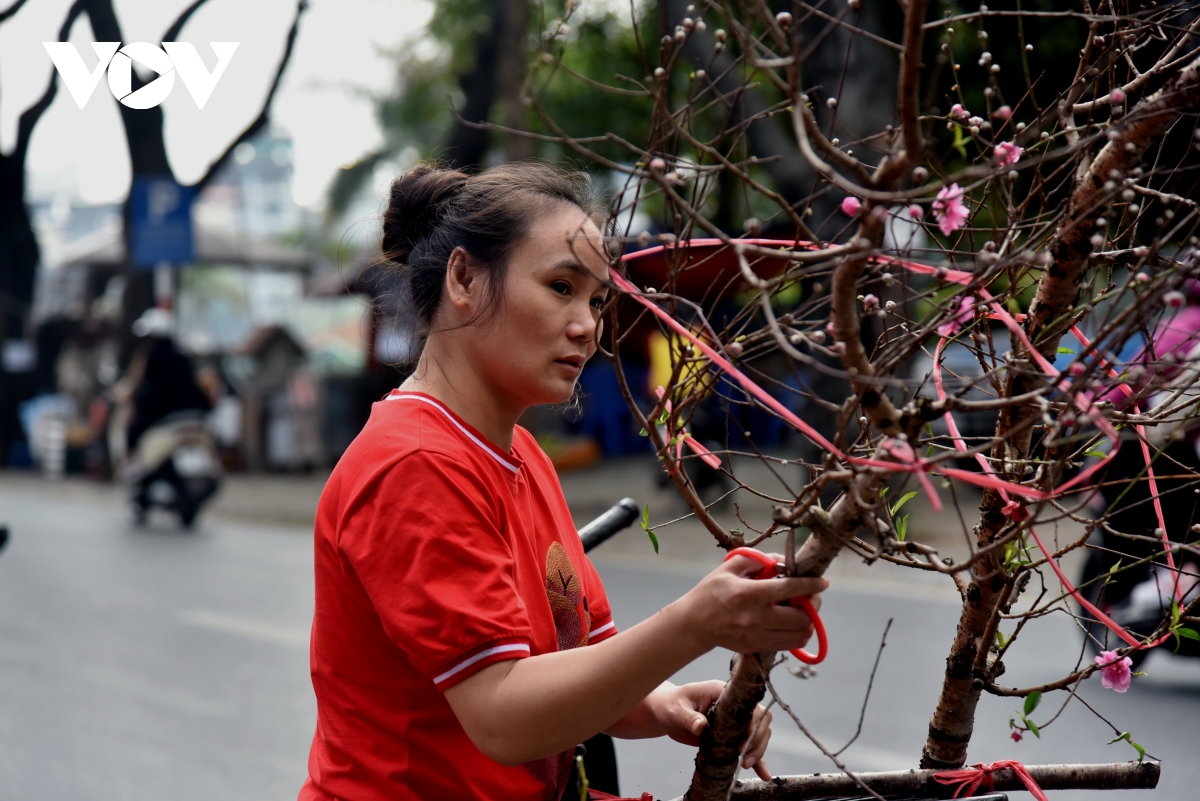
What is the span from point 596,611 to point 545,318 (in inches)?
20.7

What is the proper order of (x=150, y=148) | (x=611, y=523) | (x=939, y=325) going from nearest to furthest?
(x=939, y=325) < (x=611, y=523) < (x=150, y=148)

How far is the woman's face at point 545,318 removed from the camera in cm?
156

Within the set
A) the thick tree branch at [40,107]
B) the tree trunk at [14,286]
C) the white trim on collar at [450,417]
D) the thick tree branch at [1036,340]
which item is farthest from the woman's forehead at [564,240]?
the tree trunk at [14,286]

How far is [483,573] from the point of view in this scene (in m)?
1.38

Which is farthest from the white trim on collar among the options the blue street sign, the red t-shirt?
the blue street sign

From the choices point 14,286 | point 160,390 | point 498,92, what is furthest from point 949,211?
point 14,286

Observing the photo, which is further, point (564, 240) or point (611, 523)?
point (611, 523)

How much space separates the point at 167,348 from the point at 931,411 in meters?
11.6

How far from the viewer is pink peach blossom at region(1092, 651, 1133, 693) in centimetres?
163

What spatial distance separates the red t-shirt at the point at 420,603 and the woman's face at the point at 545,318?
96 millimetres

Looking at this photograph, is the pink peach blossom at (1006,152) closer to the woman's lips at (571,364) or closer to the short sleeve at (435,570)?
the woman's lips at (571,364)

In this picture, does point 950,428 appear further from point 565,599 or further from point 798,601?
point 565,599

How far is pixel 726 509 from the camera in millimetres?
9891

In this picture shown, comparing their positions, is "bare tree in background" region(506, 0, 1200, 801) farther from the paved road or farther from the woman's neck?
the paved road
